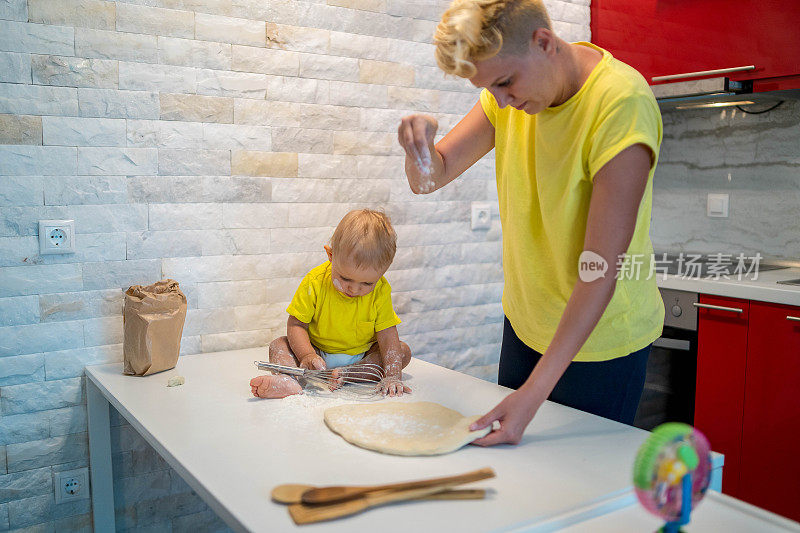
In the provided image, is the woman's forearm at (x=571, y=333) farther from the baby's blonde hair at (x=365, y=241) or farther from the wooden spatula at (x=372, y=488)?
the baby's blonde hair at (x=365, y=241)

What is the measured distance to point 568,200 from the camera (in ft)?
4.05

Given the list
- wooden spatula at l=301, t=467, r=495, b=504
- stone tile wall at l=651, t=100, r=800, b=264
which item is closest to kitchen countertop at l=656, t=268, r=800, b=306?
stone tile wall at l=651, t=100, r=800, b=264

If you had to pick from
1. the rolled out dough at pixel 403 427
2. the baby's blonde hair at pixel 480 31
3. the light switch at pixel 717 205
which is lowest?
the rolled out dough at pixel 403 427

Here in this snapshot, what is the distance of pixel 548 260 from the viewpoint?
4.40 feet

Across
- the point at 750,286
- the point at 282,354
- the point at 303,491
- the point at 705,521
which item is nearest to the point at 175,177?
the point at 282,354

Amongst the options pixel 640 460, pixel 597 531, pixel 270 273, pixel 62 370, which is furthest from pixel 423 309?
pixel 640 460

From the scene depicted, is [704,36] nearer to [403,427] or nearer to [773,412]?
[773,412]

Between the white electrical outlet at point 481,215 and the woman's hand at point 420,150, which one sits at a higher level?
the woman's hand at point 420,150

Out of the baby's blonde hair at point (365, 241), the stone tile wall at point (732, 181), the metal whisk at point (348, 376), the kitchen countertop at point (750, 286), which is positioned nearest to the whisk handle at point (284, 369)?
the metal whisk at point (348, 376)

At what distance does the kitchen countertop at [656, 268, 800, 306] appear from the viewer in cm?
201

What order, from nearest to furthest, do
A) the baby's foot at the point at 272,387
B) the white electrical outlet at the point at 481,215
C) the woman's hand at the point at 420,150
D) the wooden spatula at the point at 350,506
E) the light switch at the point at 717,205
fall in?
the wooden spatula at the point at 350,506
the woman's hand at the point at 420,150
the baby's foot at the point at 272,387
the white electrical outlet at the point at 481,215
the light switch at the point at 717,205

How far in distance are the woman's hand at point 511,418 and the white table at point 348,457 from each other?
0.02 m

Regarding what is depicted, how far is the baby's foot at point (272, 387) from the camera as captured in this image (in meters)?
1.41

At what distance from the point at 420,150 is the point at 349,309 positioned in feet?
1.65
